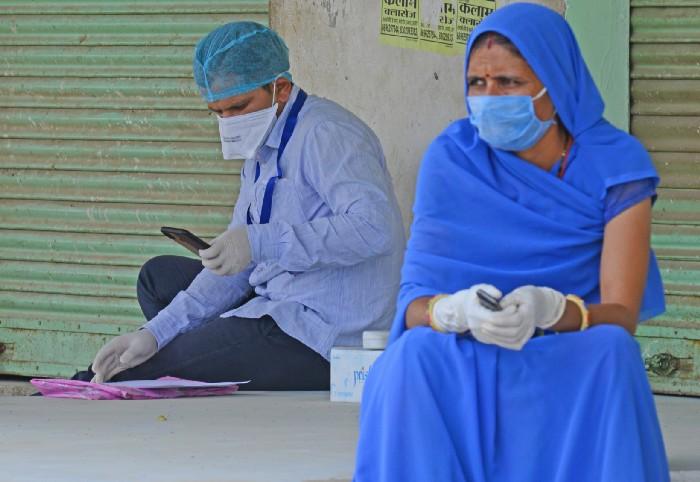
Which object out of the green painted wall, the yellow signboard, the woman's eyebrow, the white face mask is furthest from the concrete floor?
the yellow signboard

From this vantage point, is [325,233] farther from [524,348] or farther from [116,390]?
[524,348]

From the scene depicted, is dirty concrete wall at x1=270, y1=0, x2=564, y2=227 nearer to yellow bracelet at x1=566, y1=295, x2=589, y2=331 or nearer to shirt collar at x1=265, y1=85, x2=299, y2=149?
shirt collar at x1=265, y1=85, x2=299, y2=149

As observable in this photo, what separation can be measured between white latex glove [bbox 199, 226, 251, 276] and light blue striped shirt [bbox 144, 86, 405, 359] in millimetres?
29

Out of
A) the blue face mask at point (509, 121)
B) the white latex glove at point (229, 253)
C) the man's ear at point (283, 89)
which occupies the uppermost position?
the man's ear at point (283, 89)

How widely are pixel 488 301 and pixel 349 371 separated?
1.77m

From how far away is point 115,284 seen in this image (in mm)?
5891

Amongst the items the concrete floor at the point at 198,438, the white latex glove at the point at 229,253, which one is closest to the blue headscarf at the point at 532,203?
the concrete floor at the point at 198,438

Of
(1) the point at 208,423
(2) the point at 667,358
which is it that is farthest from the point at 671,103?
(1) the point at 208,423

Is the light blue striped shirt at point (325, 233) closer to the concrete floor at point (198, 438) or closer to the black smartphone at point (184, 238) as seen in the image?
the black smartphone at point (184, 238)

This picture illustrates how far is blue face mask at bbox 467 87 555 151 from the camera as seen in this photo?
9.64 feet

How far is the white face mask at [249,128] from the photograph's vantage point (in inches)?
177

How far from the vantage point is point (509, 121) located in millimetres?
2936

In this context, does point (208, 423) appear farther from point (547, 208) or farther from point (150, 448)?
point (547, 208)

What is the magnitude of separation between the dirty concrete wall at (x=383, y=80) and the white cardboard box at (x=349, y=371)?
3.15 feet
